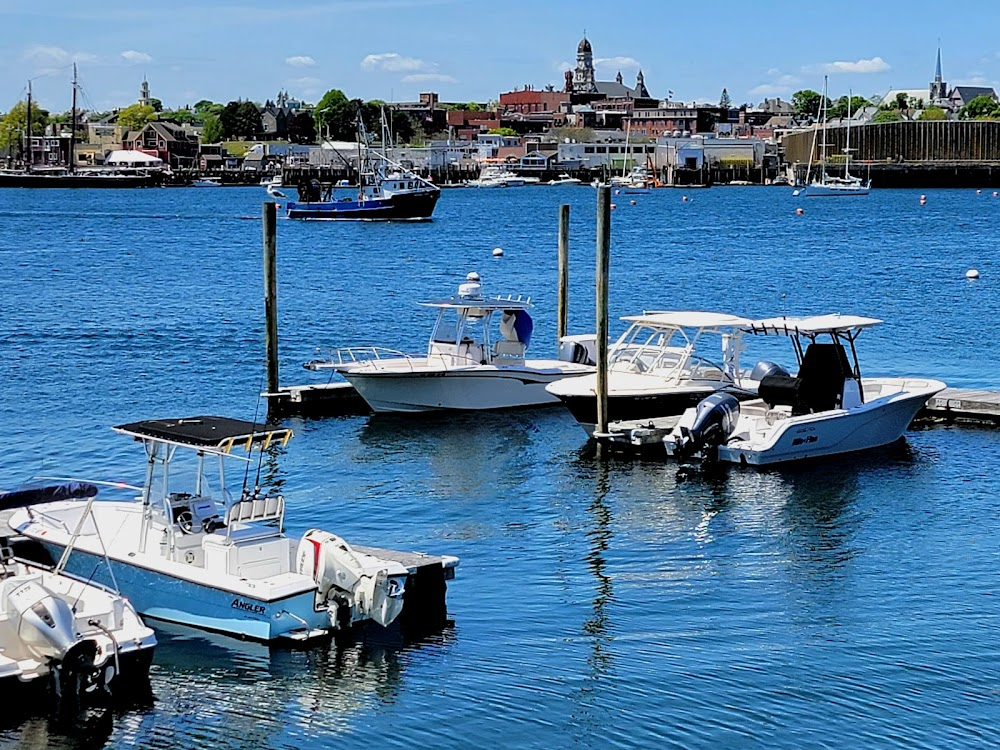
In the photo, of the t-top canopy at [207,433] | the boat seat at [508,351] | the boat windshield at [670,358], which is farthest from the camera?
the boat seat at [508,351]

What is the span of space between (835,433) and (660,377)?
13.7ft

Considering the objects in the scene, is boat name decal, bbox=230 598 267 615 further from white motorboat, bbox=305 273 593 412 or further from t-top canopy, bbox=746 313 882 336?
white motorboat, bbox=305 273 593 412

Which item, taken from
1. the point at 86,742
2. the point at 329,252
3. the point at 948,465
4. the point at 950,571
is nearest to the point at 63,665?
the point at 86,742

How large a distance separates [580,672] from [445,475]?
38.3 feet

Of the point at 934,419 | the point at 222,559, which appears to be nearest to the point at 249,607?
the point at 222,559

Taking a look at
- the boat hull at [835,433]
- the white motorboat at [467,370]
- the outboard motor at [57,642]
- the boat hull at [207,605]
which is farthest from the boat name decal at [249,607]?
the white motorboat at [467,370]

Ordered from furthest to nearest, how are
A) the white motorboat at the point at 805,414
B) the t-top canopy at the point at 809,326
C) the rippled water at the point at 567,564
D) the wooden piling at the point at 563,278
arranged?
1. the wooden piling at the point at 563,278
2. the t-top canopy at the point at 809,326
3. the white motorboat at the point at 805,414
4. the rippled water at the point at 567,564

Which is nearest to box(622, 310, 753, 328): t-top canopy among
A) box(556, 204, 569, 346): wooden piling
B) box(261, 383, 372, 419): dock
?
box(556, 204, 569, 346): wooden piling

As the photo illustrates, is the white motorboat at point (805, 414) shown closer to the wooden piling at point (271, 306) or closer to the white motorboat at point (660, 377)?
the white motorboat at point (660, 377)

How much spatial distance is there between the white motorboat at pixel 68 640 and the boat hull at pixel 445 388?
58.0 ft

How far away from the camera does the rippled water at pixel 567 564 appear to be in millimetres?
16984

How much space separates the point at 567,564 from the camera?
76.3 ft

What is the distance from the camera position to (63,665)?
1639cm

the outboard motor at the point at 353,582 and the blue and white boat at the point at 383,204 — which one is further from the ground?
the blue and white boat at the point at 383,204
